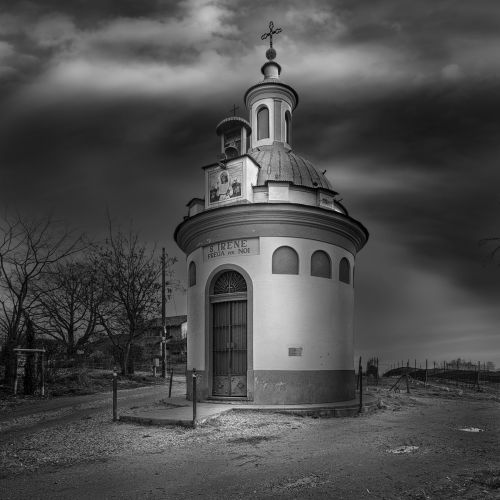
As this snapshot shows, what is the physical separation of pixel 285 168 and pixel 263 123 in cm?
294

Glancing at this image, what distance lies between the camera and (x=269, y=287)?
1512 centimetres

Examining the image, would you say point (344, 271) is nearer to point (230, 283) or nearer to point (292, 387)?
point (230, 283)

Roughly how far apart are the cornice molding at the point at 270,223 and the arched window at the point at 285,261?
466 mm

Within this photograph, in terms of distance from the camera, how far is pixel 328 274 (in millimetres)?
15961

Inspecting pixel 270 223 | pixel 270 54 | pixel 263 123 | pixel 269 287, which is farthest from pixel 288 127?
pixel 269 287

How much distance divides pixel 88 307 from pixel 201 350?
1803 cm

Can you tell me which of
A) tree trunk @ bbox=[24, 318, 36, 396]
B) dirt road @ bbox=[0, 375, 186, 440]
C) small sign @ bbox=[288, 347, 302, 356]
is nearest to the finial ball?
small sign @ bbox=[288, 347, 302, 356]

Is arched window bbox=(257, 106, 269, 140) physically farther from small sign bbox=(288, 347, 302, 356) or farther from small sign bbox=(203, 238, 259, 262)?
small sign bbox=(288, 347, 302, 356)

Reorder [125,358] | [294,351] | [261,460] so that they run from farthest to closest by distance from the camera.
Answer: [125,358] < [294,351] < [261,460]

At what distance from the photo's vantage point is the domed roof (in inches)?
663

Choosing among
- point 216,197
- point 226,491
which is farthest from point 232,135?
point 226,491

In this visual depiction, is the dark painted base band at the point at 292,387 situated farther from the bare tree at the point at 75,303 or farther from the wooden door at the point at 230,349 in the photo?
the bare tree at the point at 75,303

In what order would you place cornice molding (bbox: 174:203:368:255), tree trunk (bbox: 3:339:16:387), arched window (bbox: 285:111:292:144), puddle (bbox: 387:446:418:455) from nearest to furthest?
puddle (bbox: 387:446:418:455), cornice molding (bbox: 174:203:368:255), arched window (bbox: 285:111:292:144), tree trunk (bbox: 3:339:16:387)

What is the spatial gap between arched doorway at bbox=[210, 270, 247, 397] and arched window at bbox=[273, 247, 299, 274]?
3.69ft
